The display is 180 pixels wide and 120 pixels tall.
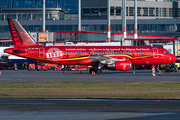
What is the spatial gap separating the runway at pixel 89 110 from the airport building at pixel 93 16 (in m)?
78.6

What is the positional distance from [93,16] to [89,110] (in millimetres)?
109897

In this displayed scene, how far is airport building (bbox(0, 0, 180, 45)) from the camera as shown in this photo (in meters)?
112

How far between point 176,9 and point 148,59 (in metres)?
80.6

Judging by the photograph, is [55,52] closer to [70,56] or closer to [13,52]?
[70,56]

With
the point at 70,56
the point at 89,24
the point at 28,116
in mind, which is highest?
the point at 89,24

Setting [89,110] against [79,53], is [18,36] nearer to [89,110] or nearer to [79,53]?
[79,53]

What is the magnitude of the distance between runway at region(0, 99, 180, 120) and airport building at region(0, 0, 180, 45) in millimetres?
78611

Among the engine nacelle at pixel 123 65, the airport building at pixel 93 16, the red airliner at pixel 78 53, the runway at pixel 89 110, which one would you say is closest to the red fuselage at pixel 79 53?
the red airliner at pixel 78 53

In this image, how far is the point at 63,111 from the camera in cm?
1678

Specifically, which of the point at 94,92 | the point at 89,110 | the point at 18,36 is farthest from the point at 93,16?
the point at 89,110

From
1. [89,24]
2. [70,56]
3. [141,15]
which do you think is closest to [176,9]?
[141,15]

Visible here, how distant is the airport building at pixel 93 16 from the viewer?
369 feet

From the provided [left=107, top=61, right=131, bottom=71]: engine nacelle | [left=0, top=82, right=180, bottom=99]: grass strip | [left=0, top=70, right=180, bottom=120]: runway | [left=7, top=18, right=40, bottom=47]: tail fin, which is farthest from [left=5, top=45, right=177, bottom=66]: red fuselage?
[left=0, top=70, right=180, bottom=120]: runway

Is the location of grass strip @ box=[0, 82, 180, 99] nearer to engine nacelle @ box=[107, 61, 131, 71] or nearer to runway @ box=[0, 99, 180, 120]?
runway @ box=[0, 99, 180, 120]
